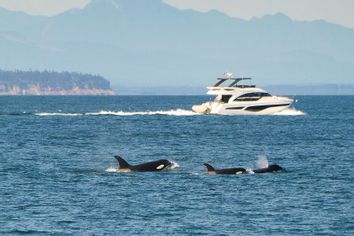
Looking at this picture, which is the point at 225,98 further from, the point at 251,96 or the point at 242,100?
the point at 251,96

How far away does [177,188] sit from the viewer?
5775 centimetres

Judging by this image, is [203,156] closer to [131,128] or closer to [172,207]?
[172,207]

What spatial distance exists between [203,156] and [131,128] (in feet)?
147

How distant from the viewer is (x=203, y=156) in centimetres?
8069

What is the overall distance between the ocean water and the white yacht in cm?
3835

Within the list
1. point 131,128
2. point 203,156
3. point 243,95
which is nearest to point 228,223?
point 203,156

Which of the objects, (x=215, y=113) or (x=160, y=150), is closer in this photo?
(x=160, y=150)

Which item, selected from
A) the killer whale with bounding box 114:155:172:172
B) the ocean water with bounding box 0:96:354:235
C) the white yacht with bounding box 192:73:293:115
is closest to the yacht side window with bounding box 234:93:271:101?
the white yacht with bounding box 192:73:293:115

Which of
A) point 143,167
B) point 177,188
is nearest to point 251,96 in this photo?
point 143,167

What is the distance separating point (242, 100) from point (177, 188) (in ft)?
293

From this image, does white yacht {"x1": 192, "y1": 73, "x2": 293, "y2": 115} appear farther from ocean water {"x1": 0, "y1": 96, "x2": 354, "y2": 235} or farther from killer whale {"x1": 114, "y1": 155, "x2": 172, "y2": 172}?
killer whale {"x1": 114, "y1": 155, "x2": 172, "y2": 172}

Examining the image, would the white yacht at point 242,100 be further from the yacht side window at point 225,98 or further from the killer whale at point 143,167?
the killer whale at point 143,167

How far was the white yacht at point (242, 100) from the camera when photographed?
143625 millimetres

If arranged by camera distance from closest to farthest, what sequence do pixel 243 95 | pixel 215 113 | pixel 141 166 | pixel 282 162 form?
1. pixel 141 166
2. pixel 282 162
3. pixel 243 95
4. pixel 215 113
